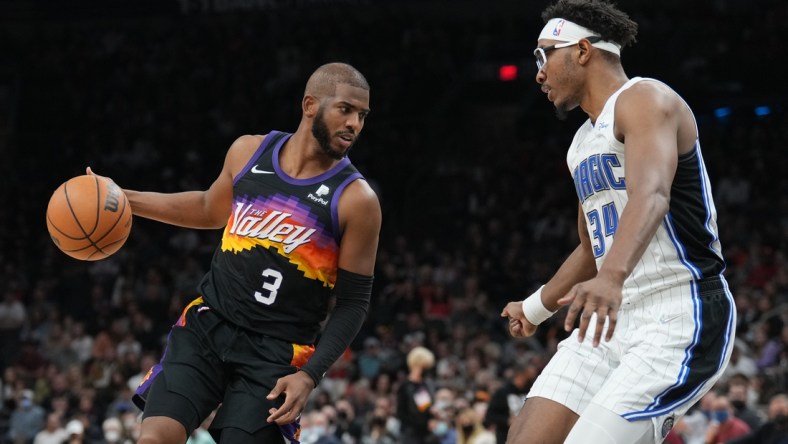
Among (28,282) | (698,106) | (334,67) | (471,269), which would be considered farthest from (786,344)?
(28,282)

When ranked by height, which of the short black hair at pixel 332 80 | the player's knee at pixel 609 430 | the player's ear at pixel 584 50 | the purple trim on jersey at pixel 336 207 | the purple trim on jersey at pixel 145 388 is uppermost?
the player's ear at pixel 584 50

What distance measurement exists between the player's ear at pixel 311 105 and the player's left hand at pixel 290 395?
3.67 ft

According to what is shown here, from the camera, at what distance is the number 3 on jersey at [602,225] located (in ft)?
13.6

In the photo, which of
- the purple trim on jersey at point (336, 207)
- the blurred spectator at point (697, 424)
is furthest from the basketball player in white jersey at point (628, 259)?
the blurred spectator at point (697, 424)

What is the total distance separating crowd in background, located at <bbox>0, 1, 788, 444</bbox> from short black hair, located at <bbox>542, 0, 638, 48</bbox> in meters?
6.32

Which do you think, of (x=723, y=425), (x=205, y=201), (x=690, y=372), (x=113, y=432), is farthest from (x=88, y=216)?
(x=113, y=432)

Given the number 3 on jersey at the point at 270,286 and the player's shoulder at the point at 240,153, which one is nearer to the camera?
the number 3 on jersey at the point at 270,286

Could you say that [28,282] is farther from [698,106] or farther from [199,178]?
[698,106]

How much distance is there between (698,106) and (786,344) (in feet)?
22.5

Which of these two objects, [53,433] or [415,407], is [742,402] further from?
[53,433]

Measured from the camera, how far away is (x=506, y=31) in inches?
770

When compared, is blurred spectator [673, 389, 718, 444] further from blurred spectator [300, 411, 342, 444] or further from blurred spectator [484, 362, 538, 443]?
blurred spectator [300, 411, 342, 444]

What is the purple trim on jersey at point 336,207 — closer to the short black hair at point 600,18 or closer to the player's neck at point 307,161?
the player's neck at point 307,161

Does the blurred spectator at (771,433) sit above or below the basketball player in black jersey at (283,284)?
below
